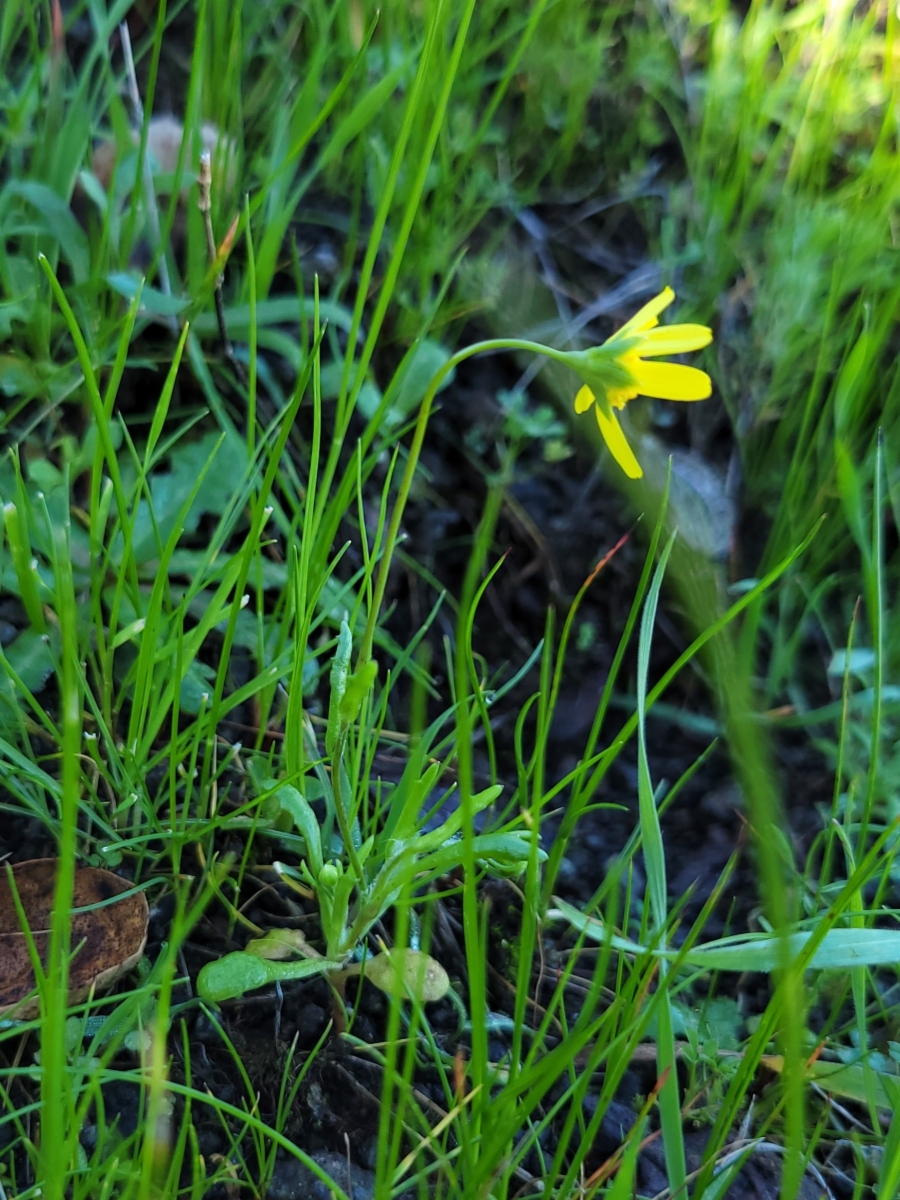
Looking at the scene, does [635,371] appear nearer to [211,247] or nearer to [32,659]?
[211,247]

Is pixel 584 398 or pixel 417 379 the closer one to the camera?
pixel 584 398

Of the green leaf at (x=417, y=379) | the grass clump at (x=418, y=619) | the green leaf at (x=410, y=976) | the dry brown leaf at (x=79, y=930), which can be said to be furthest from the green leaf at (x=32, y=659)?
the green leaf at (x=417, y=379)

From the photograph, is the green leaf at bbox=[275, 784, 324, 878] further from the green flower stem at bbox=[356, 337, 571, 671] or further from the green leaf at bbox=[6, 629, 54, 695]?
the green leaf at bbox=[6, 629, 54, 695]

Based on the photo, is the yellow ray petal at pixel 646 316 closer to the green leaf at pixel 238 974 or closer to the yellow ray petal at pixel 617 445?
the yellow ray petal at pixel 617 445

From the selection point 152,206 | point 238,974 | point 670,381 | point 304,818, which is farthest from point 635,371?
point 152,206

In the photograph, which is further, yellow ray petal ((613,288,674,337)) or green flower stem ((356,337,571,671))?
yellow ray petal ((613,288,674,337))

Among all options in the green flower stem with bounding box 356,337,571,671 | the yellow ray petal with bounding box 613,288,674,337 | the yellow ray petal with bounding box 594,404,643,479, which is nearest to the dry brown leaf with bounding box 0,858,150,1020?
the green flower stem with bounding box 356,337,571,671
